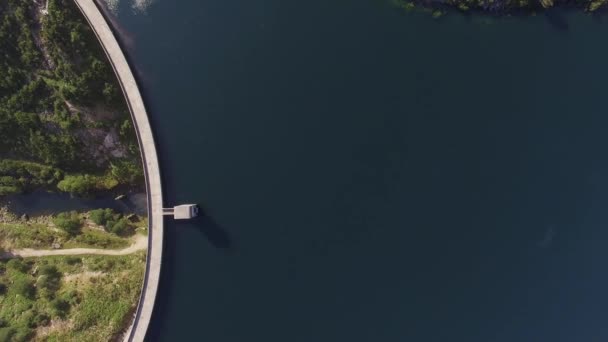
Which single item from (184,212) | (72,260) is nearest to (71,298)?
(72,260)

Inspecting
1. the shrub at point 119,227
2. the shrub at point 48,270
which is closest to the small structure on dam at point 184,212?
the shrub at point 119,227

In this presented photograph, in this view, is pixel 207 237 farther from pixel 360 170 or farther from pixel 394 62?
pixel 394 62

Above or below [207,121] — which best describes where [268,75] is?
above

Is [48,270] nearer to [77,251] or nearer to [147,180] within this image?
[77,251]

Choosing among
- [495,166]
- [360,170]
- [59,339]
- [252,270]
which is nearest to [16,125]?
[59,339]

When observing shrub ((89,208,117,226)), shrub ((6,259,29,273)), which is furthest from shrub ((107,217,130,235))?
shrub ((6,259,29,273))

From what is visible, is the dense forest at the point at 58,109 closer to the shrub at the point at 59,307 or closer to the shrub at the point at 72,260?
the shrub at the point at 72,260
